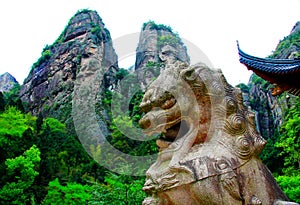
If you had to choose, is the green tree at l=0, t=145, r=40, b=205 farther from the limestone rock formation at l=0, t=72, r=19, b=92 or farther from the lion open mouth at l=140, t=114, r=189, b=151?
the limestone rock formation at l=0, t=72, r=19, b=92

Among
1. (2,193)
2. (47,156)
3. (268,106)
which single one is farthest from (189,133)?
(268,106)

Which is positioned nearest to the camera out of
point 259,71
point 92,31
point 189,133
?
point 189,133

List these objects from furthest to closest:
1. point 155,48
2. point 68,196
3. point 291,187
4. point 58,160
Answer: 1. point 155,48
2. point 58,160
3. point 291,187
4. point 68,196

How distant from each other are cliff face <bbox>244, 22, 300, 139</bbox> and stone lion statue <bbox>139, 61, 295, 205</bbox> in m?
21.6

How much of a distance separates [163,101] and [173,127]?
246 mm

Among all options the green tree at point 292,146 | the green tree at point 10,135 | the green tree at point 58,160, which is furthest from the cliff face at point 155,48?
the green tree at point 10,135

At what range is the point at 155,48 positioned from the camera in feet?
142

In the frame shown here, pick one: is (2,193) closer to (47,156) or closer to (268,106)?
(47,156)

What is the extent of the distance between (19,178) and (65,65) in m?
28.6

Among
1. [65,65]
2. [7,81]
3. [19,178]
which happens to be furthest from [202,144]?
[7,81]

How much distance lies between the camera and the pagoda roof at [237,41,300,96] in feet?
17.7

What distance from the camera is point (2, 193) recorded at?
33.3 feet

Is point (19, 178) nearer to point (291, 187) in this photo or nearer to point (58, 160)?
point (58, 160)

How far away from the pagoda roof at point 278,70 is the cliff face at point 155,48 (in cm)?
3191
